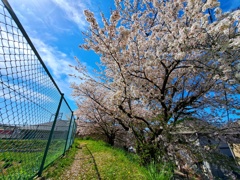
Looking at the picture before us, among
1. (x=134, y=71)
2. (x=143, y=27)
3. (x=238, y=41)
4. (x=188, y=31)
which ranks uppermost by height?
(x=143, y=27)

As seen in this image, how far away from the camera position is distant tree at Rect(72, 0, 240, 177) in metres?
2.38

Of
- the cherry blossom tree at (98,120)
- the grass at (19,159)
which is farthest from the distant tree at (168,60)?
the cherry blossom tree at (98,120)

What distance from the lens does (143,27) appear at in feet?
14.8

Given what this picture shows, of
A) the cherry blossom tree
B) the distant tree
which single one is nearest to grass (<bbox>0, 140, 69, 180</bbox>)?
the distant tree

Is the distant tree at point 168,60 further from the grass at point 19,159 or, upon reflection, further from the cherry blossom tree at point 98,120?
the cherry blossom tree at point 98,120

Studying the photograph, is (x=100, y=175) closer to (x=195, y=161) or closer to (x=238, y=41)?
(x=195, y=161)

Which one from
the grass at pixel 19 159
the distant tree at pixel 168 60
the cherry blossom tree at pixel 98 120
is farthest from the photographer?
the cherry blossom tree at pixel 98 120

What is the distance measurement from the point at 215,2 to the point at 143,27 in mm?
2526

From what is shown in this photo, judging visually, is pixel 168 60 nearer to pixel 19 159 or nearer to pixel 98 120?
pixel 19 159

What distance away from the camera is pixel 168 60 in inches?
127

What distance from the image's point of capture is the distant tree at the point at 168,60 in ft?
7.79

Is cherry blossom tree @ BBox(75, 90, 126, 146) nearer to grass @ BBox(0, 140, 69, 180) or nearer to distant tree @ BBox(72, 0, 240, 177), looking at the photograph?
distant tree @ BBox(72, 0, 240, 177)

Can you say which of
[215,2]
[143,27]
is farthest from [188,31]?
[143,27]

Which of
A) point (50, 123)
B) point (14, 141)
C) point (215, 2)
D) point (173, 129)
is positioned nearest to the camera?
point (14, 141)
